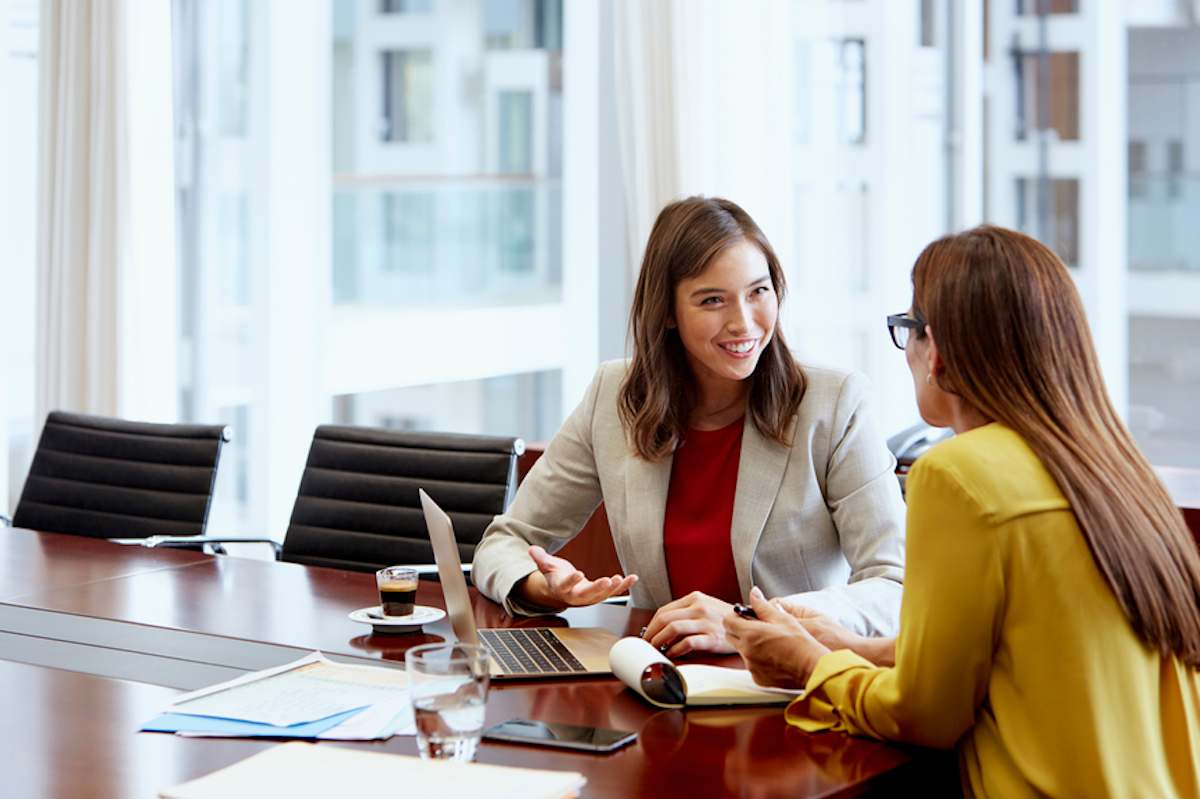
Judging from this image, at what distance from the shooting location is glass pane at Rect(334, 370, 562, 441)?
18.6 ft

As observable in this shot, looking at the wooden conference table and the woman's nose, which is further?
the woman's nose

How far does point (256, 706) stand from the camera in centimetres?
188

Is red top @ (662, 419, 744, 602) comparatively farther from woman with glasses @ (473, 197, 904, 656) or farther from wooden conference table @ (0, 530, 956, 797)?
wooden conference table @ (0, 530, 956, 797)

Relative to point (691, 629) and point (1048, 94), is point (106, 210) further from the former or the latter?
point (691, 629)

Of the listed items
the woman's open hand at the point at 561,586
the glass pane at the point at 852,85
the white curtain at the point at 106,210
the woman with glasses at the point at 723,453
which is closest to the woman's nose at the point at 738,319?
the woman with glasses at the point at 723,453

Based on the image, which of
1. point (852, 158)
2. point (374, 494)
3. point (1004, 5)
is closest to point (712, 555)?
point (374, 494)

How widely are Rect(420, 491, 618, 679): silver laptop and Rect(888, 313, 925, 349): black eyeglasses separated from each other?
23.4 inches

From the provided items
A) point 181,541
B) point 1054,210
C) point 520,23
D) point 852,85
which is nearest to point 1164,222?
point 1054,210

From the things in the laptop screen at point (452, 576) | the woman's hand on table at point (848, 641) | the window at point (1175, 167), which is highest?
the window at point (1175, 167)

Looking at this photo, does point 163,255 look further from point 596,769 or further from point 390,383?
point 596,769

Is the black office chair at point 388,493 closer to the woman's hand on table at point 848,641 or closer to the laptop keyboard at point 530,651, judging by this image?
the laptop keyboard at point 530,651

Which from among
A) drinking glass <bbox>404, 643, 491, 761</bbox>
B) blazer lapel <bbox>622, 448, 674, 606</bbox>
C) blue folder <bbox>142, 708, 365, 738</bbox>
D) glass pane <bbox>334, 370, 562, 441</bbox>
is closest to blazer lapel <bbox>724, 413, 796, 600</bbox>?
blazer lapel <bbox>622, 448, 674, 606</bbox>

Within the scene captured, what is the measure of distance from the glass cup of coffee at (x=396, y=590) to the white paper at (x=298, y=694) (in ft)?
0.80

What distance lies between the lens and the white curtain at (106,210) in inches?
187
